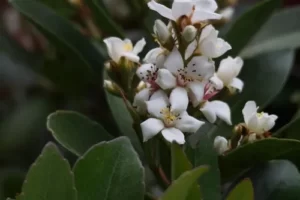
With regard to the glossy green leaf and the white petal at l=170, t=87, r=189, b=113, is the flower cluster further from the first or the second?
the glossy green leaf

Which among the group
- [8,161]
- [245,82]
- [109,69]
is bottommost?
[8,161]

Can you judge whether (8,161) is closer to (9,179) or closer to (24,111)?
(24,111)

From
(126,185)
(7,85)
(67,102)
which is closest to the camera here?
(126,185)

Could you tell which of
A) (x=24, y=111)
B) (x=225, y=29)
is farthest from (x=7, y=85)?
(x=225, y=29)

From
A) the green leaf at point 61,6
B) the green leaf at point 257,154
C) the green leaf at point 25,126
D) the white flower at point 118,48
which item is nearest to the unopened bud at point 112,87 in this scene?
the white flower at point 118,48

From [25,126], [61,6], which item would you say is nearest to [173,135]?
[61,6]

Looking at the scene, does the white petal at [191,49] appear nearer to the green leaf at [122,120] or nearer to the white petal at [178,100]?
the white petal at [178,100]

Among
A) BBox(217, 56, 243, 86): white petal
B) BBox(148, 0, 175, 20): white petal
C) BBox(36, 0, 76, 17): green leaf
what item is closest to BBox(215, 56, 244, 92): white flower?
BBox(217, 56, 243, 86): white petal
